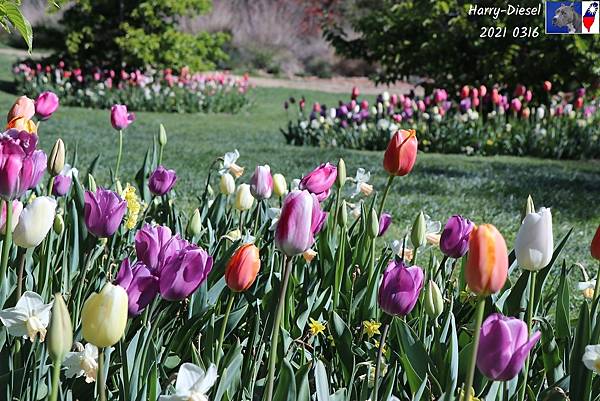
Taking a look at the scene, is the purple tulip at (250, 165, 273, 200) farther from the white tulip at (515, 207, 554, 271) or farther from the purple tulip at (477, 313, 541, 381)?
the purple tulip at (477, 313, 541, 381)

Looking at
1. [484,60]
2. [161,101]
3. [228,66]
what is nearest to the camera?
[484,60]

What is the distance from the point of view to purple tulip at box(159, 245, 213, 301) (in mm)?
1437

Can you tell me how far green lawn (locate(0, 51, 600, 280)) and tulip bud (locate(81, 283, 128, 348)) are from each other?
12.4 ft

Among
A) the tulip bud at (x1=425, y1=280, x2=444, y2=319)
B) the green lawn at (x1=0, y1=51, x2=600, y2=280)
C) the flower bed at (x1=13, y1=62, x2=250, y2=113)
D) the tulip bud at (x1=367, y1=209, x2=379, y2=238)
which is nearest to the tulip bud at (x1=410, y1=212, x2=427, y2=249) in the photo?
the tulip bud at (x1=367, y1=209, x2=379, y2=238)

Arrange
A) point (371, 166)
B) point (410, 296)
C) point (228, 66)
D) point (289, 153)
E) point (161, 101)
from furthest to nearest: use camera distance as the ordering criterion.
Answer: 1. point (228, 66)
2. point (161, 101)
3. point (289, 153)
4. point (371, 166)
5. point (410, 296)

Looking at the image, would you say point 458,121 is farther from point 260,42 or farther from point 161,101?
point 260,42

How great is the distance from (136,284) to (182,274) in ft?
0.27

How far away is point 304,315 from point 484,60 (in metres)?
9.63

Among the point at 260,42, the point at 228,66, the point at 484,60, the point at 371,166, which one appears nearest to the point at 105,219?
the point at 371,166

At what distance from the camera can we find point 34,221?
1431 millimetres

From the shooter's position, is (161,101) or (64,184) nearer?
(64,184)

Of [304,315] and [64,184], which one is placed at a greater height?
[64,184]

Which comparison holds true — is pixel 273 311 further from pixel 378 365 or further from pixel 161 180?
pixel 161 180

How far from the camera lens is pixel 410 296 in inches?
58.0
